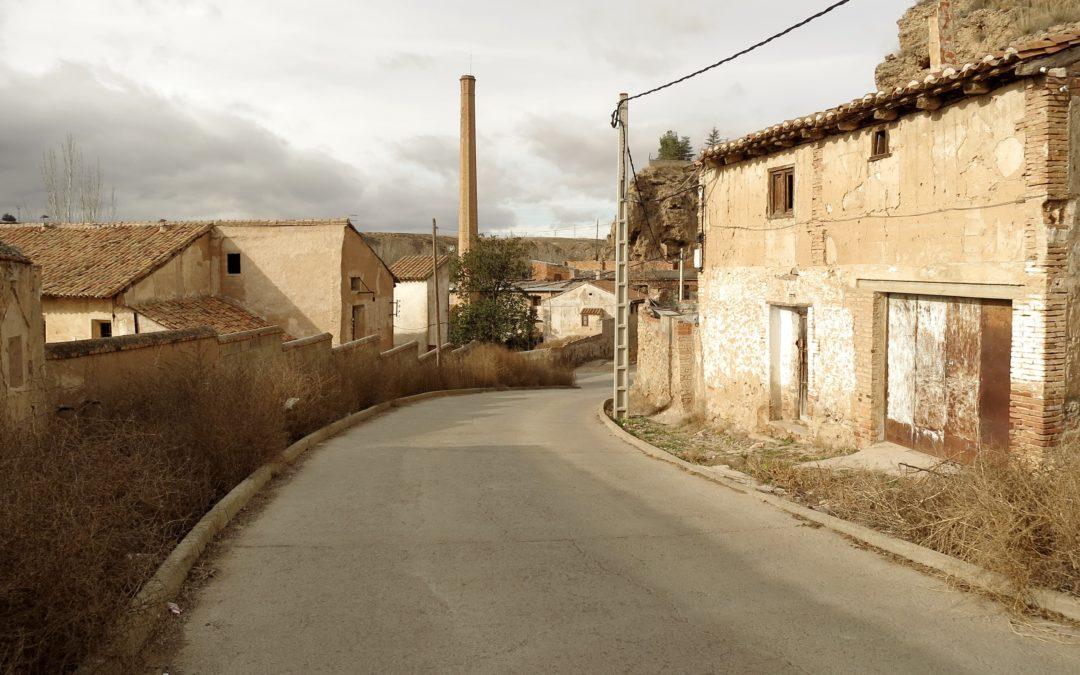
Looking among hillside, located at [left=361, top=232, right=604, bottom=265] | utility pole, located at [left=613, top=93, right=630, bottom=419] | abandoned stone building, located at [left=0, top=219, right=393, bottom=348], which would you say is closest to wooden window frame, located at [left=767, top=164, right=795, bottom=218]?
utility pole, located at [left=613, top=93, right=630, bottom=419]

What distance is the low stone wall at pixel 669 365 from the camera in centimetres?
1683

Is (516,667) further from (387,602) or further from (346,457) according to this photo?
(346,457)

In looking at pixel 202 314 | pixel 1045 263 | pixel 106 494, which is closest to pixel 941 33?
pixel 1045 263

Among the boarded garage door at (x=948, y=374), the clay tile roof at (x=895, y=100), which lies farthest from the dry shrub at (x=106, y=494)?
the clay tile roof at (x=895, y=100)

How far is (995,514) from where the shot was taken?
561 cm

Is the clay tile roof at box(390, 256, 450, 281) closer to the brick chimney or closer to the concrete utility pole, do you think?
the concrete utility pole

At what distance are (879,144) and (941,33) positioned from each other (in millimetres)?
2369

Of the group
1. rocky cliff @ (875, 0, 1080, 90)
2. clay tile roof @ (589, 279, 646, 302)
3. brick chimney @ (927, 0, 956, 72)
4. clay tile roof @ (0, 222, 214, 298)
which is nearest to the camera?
brick chimney @ (927, 0, 956, 72)

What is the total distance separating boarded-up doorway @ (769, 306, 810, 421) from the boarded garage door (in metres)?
2.19

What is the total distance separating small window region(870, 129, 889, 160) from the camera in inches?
431

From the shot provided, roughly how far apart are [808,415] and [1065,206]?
548cm

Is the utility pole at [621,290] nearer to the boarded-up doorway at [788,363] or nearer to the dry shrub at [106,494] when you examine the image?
the boarded-up doorway at [788,363]

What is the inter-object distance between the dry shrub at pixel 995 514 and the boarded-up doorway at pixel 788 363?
18.1ft

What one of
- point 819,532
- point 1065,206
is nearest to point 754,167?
point 1065,206
